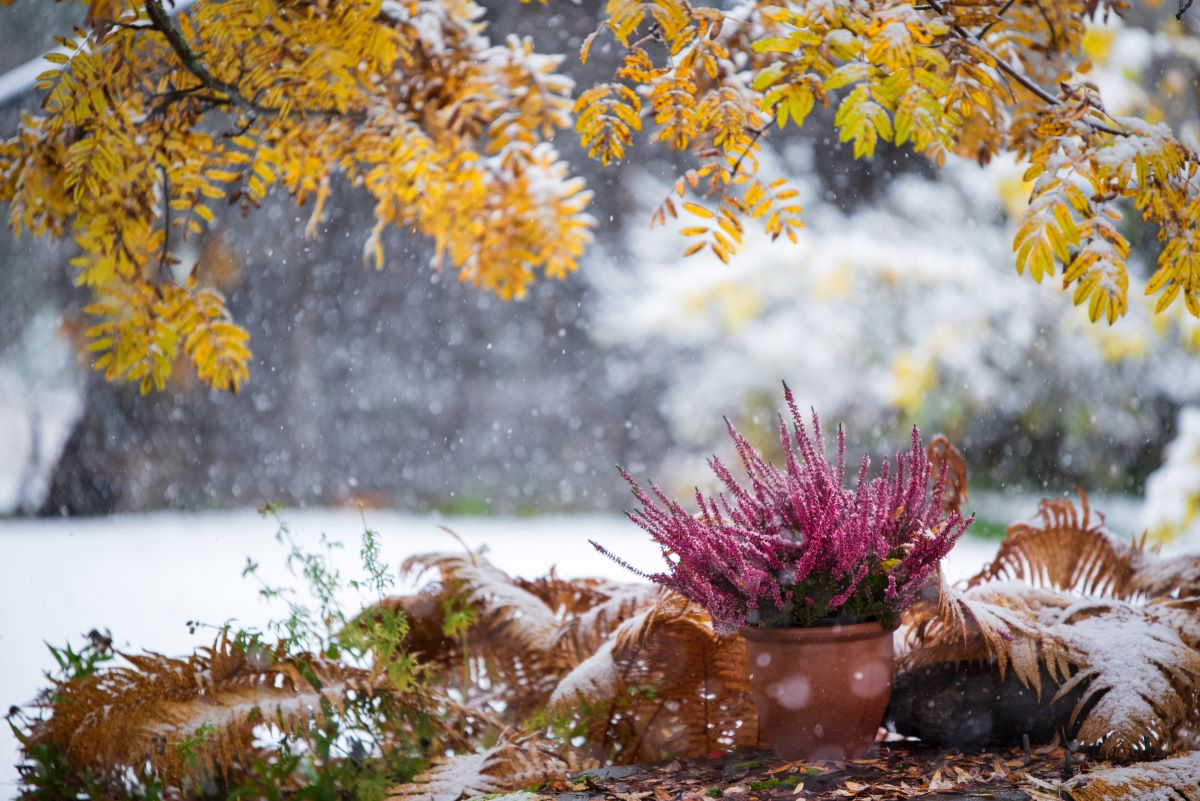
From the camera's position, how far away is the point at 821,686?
1.39m

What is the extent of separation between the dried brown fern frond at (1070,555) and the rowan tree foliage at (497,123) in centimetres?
51

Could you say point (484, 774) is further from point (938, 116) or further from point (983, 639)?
point (938, 116)

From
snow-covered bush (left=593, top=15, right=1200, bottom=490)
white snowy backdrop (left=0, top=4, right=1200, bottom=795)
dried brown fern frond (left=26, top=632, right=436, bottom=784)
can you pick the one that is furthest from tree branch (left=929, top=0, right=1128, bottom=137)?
snow-covered bush (left=593, top=15, right=1200, bottom=490)

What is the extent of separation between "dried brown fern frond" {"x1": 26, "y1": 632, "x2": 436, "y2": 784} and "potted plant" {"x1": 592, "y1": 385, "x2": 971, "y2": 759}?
1.94 ft

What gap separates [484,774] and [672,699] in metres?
0.43

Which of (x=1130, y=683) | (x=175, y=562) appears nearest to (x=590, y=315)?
(x=175, y=562)

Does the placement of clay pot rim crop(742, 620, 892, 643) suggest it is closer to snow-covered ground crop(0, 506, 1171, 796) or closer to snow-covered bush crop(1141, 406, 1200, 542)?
snow-covered ground crop(0, 506, 1171, 796)

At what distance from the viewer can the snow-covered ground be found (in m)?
2.68

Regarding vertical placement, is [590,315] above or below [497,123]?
below

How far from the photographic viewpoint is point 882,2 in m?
1.66

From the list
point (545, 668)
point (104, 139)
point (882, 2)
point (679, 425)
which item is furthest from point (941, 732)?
point (679, 425)

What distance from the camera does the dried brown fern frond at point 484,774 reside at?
131cm

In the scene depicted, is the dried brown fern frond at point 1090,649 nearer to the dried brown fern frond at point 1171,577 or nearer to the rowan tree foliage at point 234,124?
the dried brown fern frond at point 1171,577

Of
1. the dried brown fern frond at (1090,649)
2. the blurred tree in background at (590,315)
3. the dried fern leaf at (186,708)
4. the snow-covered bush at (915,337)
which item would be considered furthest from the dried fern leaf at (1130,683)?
the snow-covered bush at (915,337)
